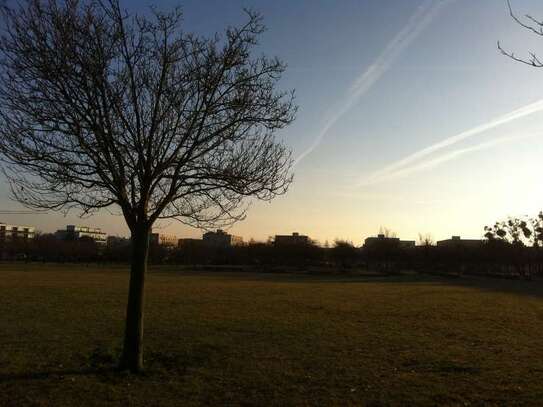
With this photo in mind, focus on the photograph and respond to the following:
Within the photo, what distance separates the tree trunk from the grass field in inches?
14.5

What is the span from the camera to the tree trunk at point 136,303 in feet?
29.1

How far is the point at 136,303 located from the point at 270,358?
3.35 m

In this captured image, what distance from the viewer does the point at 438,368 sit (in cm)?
1002

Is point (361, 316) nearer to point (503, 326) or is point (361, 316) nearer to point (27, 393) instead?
point (503, 326)

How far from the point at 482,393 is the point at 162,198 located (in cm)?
657

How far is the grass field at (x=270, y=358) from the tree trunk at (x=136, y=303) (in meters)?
0.37

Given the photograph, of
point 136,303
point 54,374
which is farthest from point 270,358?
point 54,374

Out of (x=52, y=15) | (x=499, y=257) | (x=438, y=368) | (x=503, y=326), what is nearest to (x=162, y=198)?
(x=52, y=15)

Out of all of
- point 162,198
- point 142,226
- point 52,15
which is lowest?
point 142,226

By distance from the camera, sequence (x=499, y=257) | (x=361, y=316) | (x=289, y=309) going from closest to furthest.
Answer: (x=361, y=316)
(x=289, y=309)
(x=499, y=257)

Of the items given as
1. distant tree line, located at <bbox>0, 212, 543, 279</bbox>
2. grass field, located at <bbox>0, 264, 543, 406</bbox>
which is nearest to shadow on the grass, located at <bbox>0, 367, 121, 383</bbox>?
grass field, located at <bbox>0, 264, 543, 406</bbox>

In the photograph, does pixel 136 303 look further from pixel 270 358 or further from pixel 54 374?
pixel 270 358

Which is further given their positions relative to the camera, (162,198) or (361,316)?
(361,316)

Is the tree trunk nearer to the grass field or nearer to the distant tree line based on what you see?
the grass field
